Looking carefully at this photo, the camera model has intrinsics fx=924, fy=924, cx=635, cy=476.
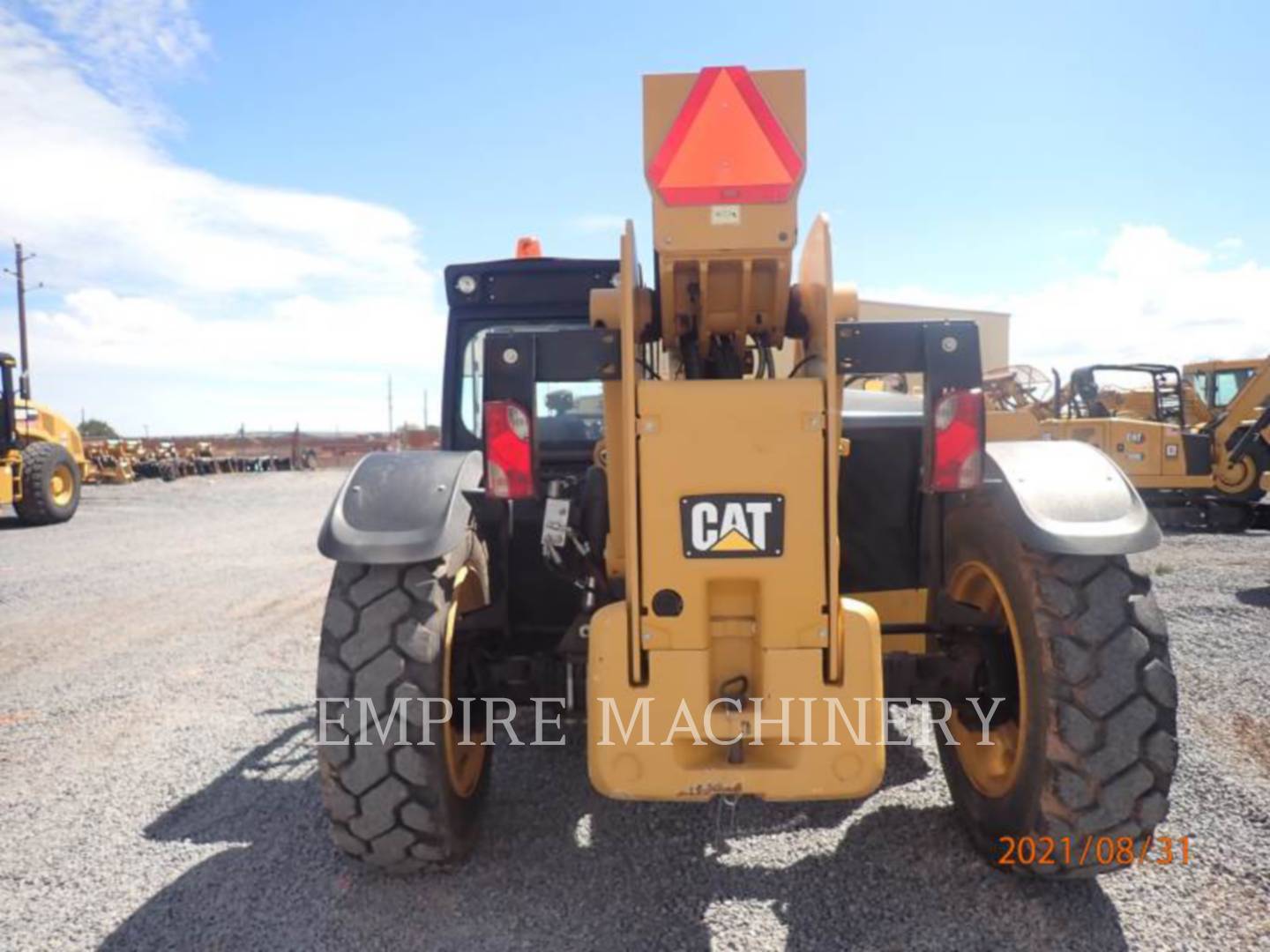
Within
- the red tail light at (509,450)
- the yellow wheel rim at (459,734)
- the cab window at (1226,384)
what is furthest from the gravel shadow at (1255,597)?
the cab window at (1226,384)

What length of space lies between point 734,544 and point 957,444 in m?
0.69

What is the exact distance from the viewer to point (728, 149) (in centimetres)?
241

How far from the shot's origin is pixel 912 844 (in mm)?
3016

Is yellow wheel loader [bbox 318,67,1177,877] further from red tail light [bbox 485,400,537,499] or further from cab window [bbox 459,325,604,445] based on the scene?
cab window [bbox 459,325,604,445]

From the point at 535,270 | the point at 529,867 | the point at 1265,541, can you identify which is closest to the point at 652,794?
the point at 529,867

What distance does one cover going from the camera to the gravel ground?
2.57 m

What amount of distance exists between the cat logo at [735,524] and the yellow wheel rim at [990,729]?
88 cm

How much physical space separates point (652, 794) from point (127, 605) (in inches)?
269

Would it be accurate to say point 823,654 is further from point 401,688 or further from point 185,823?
point 185,823

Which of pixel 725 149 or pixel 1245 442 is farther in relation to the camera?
pixel 1245 442

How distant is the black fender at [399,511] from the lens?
2.70 m
